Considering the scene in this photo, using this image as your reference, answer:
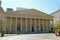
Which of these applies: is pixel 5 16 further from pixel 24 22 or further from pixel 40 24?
pixel 40 24

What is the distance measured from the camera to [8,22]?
4812 centimetres

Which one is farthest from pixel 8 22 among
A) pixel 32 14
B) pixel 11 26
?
pixel 32 14

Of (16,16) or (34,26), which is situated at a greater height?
(16,16)

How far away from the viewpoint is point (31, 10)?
5144 centimetres

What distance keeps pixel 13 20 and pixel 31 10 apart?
6.91m

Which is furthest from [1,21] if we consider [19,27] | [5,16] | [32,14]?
[32,14]

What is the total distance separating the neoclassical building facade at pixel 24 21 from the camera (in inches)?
1875

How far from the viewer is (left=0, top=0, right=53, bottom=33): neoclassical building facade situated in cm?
4762

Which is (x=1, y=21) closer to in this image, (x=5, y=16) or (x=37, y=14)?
(x=5, y=16)

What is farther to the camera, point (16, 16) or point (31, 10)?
point (31, 10)

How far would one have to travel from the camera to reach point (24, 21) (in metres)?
50.4

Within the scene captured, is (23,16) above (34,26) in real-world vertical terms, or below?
above

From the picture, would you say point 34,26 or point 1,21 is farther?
point 34,26

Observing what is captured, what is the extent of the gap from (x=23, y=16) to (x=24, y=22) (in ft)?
7.97
